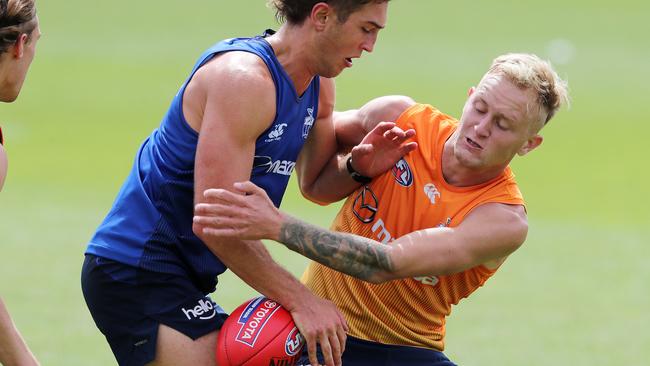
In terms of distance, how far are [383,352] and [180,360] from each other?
1.20 meters

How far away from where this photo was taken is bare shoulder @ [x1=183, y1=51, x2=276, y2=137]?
5023mm

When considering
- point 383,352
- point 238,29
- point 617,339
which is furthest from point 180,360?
point 238,29

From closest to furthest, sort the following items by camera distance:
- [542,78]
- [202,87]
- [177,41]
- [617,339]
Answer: [202,87]
[542,78]
[617,339]
[177,41]

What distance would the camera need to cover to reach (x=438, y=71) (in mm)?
23109

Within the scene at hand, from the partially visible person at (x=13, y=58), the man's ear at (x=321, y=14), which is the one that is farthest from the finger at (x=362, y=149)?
the partially visible person at (x=13, y=58)

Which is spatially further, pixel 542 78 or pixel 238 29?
pixel 238 29

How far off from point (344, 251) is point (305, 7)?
117 centimetres

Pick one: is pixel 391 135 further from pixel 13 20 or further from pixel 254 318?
pixel 13 20

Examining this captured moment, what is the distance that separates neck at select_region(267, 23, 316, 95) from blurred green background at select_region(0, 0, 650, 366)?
4785 mm

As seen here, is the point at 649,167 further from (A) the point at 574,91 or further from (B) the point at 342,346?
(B) the point at 342,346

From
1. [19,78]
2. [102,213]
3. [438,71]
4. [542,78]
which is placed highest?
[438,71]

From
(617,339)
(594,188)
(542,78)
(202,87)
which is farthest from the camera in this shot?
(594,188)

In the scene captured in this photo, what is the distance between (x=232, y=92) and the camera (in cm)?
502

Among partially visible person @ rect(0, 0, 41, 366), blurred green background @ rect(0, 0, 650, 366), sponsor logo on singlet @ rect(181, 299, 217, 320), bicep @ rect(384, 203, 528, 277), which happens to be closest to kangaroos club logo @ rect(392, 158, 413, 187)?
bicep @ rect(384, 203, 528, 277)
